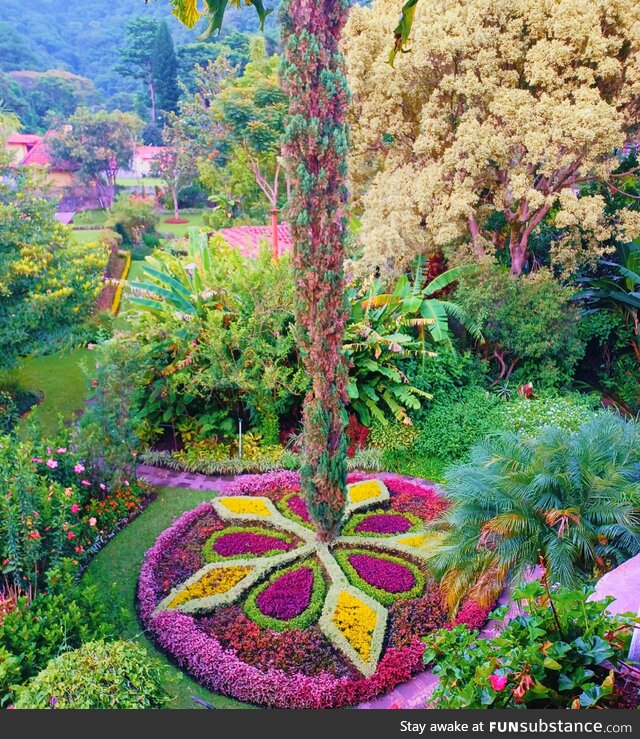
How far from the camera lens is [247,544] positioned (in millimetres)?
7898

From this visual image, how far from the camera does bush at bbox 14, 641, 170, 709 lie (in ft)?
13.1

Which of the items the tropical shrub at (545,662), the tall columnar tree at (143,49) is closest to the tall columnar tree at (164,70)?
the tall columnar tree at (143,49)

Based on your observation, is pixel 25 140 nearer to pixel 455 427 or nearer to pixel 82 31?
pixel 82 31

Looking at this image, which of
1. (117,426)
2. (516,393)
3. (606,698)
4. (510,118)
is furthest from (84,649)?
(510,118)

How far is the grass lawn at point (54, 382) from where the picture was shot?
39.7 ft

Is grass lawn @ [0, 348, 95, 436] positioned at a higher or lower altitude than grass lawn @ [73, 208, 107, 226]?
lower

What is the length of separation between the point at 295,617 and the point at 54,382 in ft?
28.6

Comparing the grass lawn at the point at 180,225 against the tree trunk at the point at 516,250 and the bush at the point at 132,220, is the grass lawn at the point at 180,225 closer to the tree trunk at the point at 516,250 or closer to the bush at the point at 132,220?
the bush at the point at 132,220

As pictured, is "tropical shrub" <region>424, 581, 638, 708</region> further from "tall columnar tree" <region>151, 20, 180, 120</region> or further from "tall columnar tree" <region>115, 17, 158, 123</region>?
"tall columnar tree" <region>115, 17, 158, 123</region>

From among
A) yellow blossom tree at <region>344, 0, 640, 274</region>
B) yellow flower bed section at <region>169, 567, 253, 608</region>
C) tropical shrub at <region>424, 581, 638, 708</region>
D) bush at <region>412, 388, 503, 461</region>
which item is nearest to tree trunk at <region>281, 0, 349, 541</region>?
yellow flower bed section at <region>169, 567, 253, 608</region>

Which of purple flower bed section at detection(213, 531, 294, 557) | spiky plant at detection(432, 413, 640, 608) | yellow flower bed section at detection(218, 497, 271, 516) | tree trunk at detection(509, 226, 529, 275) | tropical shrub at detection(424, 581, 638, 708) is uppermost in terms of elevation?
tropical shrub at detection(424, 581, 638, 708)

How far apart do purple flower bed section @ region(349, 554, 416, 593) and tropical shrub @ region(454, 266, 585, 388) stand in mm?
5172

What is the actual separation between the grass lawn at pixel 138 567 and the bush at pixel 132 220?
68.5 feet

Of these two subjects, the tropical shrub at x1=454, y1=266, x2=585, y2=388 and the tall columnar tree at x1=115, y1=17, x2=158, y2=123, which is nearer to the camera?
the tropical shrub at x1=454, y1=266, x2=585, y2=388
